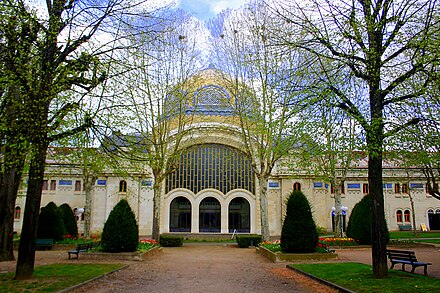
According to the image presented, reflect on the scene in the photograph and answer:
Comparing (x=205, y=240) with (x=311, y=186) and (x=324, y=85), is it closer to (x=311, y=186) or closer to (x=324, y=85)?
(x=311, y=186)

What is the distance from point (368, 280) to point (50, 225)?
1929 cm

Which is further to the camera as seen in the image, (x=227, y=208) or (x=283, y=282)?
(x=227, y=208)

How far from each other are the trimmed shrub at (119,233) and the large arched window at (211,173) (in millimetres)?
20817

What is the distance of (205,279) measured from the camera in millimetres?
12391

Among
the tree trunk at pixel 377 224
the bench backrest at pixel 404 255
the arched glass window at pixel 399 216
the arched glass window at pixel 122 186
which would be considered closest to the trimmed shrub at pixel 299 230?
the bench backrest at pixel 404 255

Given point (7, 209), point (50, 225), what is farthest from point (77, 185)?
point (7, 209)

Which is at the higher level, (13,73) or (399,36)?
(399,36)

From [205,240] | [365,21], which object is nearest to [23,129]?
[365,21]

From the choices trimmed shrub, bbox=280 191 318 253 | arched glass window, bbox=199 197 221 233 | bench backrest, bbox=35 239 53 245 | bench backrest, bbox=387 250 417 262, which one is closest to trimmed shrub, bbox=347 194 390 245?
trimmed shrub, bbox=280 191 318 253

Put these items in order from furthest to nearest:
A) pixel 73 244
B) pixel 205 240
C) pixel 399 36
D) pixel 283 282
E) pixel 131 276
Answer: pixel 205 240
pixel 73 244
pixel 131 276
pixel 283 282
pixel 399 36

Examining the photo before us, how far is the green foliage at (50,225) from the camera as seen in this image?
23561 millimetres

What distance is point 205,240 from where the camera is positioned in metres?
32.1

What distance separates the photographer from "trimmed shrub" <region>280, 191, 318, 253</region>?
16938mm

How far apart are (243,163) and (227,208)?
15.3 ft
